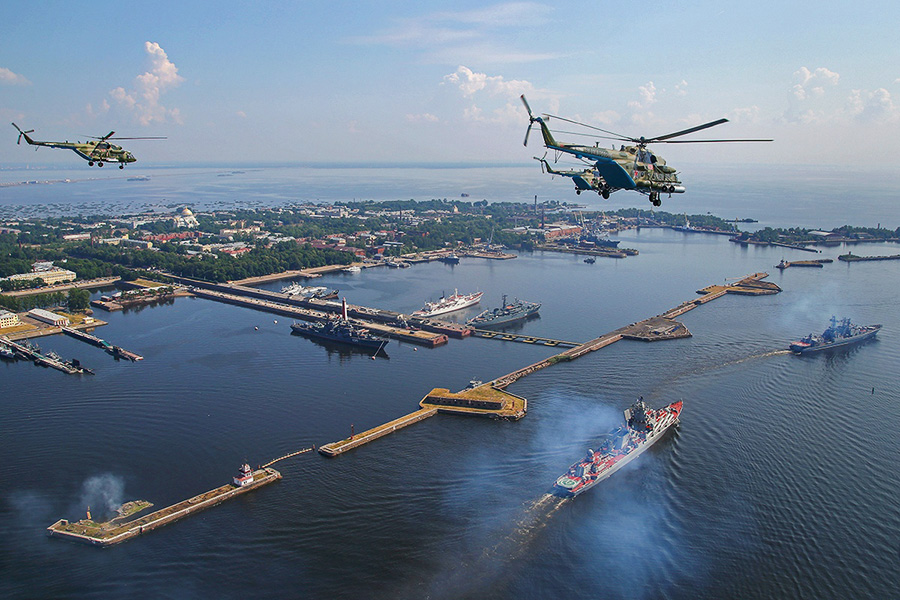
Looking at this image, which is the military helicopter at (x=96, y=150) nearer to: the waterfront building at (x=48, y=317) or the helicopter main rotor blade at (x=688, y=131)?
the helicopter main rotor blade at (x=688, y=131)

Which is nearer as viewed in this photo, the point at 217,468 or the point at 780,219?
the point at 217,468

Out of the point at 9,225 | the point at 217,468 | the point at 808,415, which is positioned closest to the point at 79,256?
the point at 9,225

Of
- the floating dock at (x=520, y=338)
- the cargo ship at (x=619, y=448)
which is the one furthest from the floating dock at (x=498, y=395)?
the cargo ship at (x=619, y=448)

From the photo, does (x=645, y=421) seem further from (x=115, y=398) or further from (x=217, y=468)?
(x=115, y=398)

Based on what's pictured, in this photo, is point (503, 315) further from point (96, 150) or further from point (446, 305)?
point (96, 150)

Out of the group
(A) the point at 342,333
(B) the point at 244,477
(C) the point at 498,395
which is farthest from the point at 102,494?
(A) the point at 342,333

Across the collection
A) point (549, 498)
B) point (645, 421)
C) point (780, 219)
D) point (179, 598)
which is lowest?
point (179, 598)

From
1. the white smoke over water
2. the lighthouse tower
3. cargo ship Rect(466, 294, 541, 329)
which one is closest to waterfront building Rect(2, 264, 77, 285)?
cargo ship Rect(466, 294, 541, 329)
